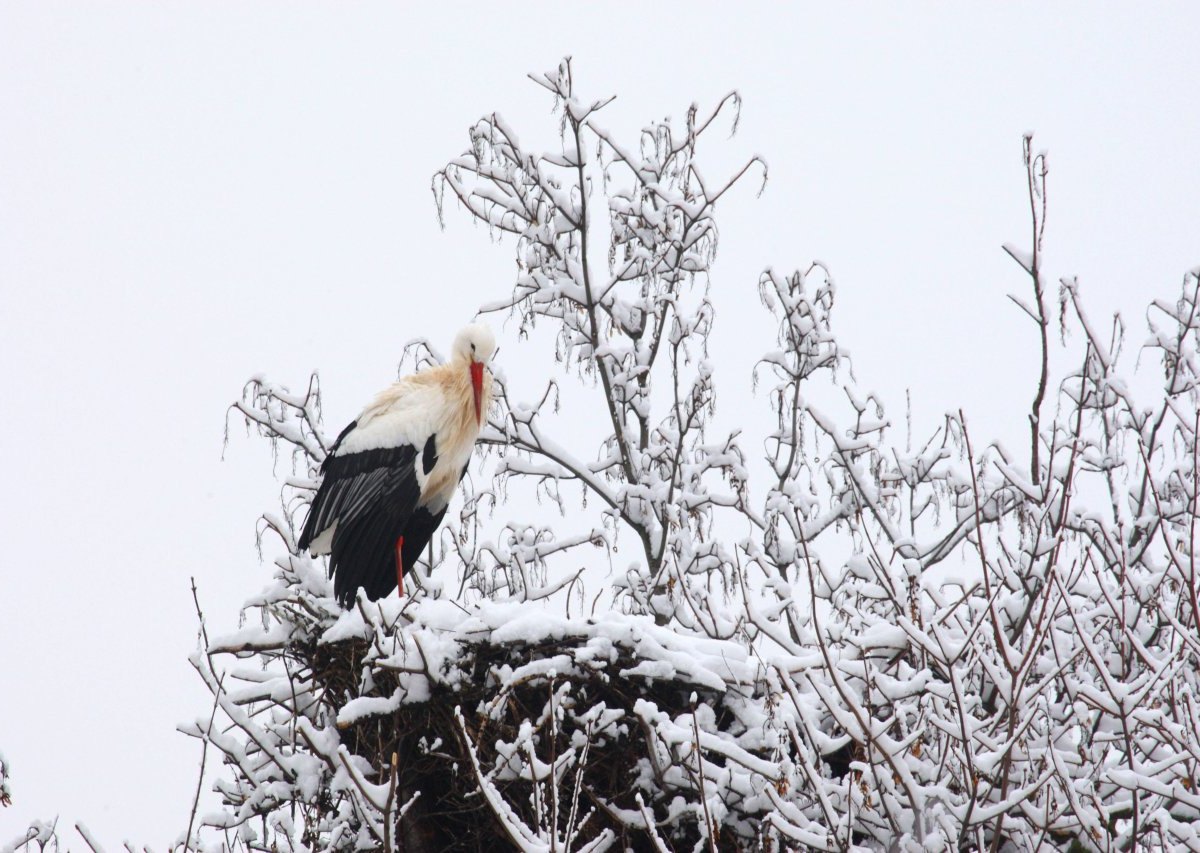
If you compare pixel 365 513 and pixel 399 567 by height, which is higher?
pixel 365 513

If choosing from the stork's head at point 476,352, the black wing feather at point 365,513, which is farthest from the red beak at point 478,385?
the black wing feather at point 365,513

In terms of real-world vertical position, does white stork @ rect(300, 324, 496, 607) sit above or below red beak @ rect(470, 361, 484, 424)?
below

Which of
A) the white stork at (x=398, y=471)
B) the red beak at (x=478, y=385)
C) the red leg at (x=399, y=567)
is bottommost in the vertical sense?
the red leg at (x=399, y=567)

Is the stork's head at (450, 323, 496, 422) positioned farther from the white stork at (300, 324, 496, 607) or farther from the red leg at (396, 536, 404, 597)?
the red leg at (396, 536, 404, 597)

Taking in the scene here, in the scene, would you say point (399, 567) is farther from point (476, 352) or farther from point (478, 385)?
point (476, 352)

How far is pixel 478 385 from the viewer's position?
23.7ft

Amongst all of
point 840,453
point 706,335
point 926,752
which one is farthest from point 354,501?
point 926,752

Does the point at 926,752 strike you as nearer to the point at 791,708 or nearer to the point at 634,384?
the point at 791,708

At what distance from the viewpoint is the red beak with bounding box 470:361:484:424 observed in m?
7.22

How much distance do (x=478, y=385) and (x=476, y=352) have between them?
0.61 feet

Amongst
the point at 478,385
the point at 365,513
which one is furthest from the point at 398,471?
the point at 478,385

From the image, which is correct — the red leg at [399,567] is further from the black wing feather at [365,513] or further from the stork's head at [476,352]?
the stork's head at [476,352]

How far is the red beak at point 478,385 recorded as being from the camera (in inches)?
284

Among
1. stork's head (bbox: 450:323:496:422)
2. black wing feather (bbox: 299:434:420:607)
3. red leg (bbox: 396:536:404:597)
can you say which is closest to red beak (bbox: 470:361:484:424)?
stork's head (bbox: 450:323:496:422)
